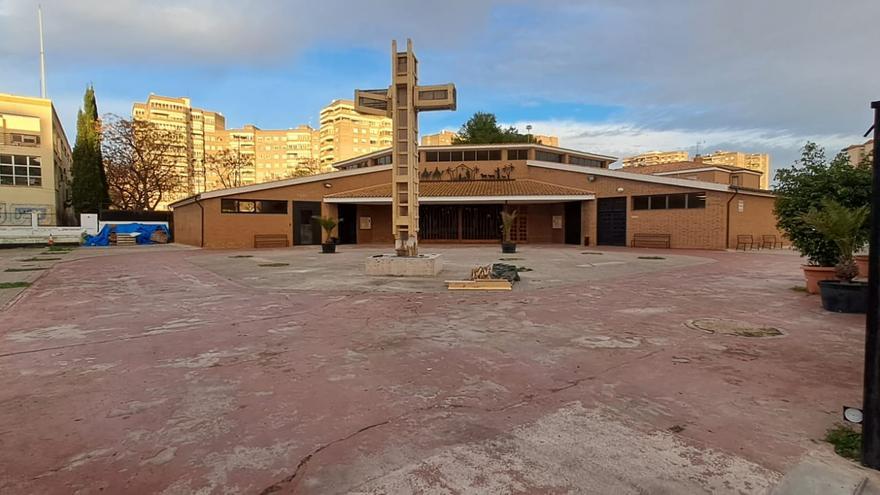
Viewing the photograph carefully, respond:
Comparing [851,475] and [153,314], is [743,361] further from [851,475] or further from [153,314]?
[153,314]

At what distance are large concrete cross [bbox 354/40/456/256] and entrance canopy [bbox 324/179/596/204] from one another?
1344 cm

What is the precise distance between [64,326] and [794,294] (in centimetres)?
1254

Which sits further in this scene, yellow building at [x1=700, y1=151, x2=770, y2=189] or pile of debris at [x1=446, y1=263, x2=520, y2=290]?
yellow building at [x1=700, y1=151, x2=770, y2=189]

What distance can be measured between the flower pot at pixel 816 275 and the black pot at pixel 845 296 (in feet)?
5.24

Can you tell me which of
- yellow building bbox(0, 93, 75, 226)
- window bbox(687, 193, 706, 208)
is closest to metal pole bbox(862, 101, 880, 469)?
window bbox(687, 193, 706, 208)

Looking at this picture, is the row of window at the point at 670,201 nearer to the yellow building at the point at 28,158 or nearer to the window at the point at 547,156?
the window at the point at 547,156

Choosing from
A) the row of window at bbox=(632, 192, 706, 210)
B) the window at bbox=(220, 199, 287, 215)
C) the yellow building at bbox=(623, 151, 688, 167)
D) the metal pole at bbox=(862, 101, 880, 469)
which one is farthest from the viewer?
Result: the yellow building at bbox=(623, 151, 688, 167)

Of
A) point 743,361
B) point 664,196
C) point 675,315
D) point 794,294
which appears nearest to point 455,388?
point 743,361

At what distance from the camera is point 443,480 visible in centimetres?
254

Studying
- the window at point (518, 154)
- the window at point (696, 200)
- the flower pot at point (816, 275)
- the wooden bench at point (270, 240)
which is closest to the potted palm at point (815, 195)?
the flower pot at point (816, 275)

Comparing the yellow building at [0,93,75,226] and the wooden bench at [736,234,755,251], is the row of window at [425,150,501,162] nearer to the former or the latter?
the wooden bench at [736,234,755,251]

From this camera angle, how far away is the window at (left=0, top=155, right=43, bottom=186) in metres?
33.3

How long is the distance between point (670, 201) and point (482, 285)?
18.0 meters

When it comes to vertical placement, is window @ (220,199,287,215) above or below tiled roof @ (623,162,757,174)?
below
